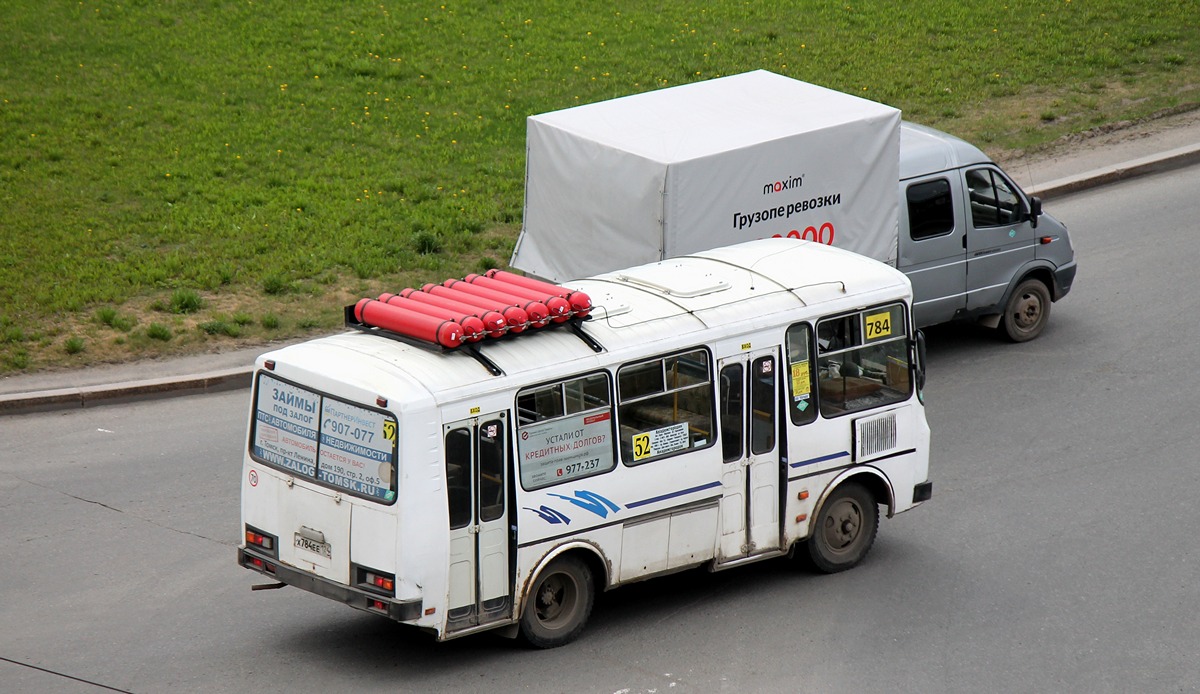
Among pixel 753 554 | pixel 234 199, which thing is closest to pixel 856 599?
pixel 753 554

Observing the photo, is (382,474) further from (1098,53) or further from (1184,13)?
(1184,13)

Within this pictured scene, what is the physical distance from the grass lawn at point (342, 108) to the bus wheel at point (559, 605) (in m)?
7.09

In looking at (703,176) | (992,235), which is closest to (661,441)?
(703,176)

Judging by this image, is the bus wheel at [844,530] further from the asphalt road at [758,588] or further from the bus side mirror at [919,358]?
the bus side mirror at [919,358]

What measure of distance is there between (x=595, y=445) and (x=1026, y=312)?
800cm

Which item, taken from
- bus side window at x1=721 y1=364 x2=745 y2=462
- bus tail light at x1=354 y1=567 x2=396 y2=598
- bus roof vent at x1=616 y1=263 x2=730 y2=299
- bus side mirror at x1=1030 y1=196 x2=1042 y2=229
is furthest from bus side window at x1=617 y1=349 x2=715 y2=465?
bus side mirror at x1=1030 y1=196 x2=1042 y2=229

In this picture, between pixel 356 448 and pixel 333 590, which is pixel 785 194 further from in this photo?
pixel 333 590

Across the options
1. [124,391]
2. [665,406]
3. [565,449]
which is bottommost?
[124,391]

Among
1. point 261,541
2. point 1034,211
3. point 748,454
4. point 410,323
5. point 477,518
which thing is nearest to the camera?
point 477,518

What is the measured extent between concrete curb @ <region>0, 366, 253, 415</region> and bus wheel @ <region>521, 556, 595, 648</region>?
20.6 feet

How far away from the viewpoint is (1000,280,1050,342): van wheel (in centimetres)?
1652

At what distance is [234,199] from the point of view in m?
19.3

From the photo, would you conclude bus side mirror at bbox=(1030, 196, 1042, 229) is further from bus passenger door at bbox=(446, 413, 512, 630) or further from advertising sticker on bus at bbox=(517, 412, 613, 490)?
bus passenger door at bbox=(446, 413, 512, 630)

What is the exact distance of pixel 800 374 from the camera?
11.2 m
